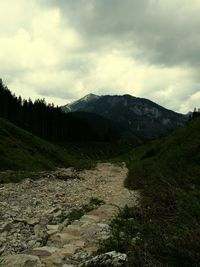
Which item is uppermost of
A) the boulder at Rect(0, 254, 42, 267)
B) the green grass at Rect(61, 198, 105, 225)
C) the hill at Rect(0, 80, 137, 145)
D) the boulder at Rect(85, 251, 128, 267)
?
the hill at Rect(0, 80, 137, 145)

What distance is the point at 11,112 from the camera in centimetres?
11638

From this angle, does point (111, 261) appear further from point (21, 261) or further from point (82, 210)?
point (82, 210)

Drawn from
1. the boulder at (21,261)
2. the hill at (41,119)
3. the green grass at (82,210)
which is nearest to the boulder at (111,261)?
the boulder at (21,261)

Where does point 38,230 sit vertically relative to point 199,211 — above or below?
below

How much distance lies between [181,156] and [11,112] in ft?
317

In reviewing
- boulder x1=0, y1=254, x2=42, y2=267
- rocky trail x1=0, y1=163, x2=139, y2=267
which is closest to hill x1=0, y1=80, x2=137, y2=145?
rocky trail x1=0, y1=163, x2=139, y2=267

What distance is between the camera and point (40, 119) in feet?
420

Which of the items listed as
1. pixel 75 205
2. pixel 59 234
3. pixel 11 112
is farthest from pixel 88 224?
pixel 11 112

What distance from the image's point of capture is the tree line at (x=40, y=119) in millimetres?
114875

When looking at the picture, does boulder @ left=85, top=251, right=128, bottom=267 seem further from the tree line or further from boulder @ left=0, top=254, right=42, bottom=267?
the tree line

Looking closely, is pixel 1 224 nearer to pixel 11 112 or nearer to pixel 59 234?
pixel 59 234

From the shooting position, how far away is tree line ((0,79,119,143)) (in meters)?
115

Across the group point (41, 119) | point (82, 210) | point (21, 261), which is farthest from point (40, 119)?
point (21, 261)

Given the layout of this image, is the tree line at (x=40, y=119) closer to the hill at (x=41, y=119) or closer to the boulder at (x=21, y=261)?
the hill at (x=41, y=119)
